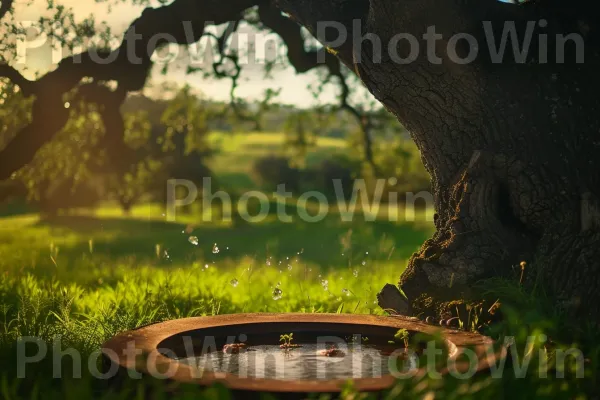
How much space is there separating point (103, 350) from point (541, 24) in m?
4.81

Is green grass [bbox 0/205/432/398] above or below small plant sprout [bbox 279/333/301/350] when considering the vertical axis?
below

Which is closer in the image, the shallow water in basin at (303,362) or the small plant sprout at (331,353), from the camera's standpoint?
the shallow water in basin at (303,362)

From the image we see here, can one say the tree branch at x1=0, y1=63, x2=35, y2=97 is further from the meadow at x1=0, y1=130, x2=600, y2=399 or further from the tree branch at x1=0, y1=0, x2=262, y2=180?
the meadow at x1=0, y1=130, x2=600, y2=399

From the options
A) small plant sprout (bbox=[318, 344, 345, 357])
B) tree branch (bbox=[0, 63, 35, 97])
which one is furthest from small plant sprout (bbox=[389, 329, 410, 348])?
tree branch (bbox=[0, 63, 35, 97])

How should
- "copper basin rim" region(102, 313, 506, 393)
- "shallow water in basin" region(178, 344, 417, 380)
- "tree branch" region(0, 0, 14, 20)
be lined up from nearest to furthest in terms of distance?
"copper basin rim" region(102, 313, 506, 393), "shallow water in basin" region(178, 344, 417, 380), "tree branch" region(0, 0, 14, 20)

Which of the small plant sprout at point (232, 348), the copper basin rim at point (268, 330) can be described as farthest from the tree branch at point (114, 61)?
the small plant sprout at point (232, 348)

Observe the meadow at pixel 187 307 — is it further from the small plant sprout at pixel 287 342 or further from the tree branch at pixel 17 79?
the tree branch at pixel 17 79

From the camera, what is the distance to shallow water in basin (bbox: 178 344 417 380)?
467 cm

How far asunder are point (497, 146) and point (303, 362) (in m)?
2.75

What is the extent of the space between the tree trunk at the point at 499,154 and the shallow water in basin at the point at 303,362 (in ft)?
4.68

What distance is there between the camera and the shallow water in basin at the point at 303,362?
4672 mm

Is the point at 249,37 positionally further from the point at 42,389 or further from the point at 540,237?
the point at 42,389

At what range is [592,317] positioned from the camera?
582 cm

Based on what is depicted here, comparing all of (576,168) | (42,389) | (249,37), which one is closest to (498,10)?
(576,168)
